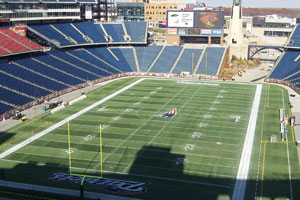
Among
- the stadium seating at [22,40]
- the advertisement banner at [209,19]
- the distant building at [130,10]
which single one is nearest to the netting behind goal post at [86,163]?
the stadium seating at [22,40]

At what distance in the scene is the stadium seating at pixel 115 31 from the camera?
90.4 meters

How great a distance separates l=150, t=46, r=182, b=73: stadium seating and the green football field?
79.4ft

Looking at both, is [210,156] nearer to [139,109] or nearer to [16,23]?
[139,109]

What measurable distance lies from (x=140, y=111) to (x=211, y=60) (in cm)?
3644

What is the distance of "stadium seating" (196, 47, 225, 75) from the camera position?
7981 centimetres

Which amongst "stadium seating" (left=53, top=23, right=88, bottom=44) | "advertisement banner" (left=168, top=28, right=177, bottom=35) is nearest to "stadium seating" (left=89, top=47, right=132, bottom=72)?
"stadium seating" (left=53, top=23, right=88, bottom=44)

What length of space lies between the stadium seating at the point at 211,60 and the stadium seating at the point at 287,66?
483 inches

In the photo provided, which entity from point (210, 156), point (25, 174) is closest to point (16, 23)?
point (25, 174)

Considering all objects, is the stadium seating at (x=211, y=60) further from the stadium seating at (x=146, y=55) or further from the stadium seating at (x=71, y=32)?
the stadium seating at (x=71, y=32)

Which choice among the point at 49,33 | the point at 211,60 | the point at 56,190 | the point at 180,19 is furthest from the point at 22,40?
the point at 56,190

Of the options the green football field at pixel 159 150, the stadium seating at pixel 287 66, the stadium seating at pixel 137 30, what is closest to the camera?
the green football field at pixel 159 150

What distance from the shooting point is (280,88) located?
68.0 m

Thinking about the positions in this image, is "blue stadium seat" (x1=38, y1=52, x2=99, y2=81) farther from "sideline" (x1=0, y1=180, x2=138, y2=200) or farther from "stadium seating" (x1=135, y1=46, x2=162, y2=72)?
"sideline" (x1=0, y1=180, x2=138, y2=200)

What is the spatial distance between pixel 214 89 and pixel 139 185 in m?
39.2
